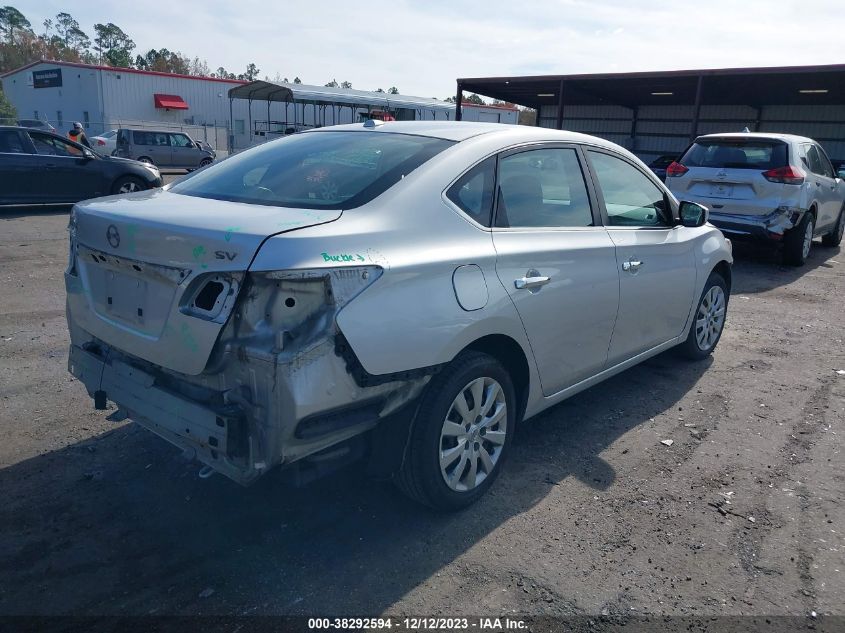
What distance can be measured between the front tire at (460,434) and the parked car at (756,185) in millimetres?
7375

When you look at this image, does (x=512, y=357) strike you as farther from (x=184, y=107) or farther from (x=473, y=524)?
(x=184, y=107)

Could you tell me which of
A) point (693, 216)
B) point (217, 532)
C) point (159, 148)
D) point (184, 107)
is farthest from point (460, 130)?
point (184, 107)

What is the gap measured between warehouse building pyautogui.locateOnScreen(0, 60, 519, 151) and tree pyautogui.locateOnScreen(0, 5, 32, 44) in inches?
2546

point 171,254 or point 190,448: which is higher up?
point 171,254

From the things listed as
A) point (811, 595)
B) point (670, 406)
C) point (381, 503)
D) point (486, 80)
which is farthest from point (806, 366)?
point (486, 80)

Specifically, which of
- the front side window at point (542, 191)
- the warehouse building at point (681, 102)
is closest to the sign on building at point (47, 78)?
the warehouse building at point (681, 102)

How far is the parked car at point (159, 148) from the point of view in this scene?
2475 centimetres

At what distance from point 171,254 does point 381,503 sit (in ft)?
5.09

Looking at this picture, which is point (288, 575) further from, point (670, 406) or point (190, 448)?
point (670, 406)

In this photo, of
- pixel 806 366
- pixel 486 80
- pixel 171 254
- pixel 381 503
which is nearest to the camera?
pixel 171 254

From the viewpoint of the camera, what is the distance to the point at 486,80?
23.1m

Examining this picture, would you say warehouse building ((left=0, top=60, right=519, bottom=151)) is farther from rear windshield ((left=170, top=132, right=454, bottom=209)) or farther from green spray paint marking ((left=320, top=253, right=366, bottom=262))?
green spray paint marking ((left=320, top=253, right=366, bottom=262))

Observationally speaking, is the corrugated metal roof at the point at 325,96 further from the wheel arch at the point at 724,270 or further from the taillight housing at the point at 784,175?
the wheel arch at the point at 724,270

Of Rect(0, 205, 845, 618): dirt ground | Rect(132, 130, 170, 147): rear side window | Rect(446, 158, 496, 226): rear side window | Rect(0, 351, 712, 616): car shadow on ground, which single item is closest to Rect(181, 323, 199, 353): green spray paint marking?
Rect(0, 351, 712, 616): car shadow on ground
